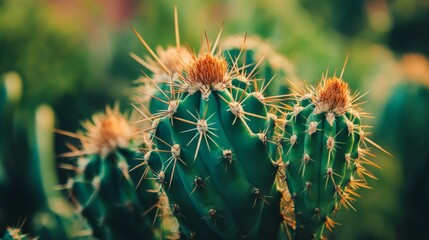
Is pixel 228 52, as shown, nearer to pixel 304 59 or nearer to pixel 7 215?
pixel 7 215

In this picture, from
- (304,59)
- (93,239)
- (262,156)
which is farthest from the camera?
(304,59)

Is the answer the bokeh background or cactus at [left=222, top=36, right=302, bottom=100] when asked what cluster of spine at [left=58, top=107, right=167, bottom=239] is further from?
the bokeh background

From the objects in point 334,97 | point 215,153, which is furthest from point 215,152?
point 334,97

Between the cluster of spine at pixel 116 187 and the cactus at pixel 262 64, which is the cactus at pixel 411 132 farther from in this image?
the cluster of spine at pixel 116 187

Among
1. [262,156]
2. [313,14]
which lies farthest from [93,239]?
[313,14]

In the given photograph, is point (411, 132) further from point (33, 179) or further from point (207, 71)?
point (207, 71)

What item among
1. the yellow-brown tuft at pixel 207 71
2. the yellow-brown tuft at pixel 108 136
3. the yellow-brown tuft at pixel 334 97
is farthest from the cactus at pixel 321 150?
the yellow-brown tuft at pixel 108 136
